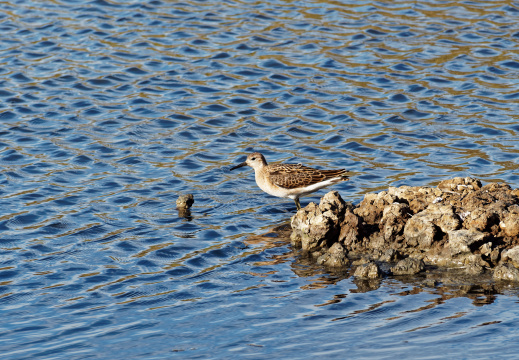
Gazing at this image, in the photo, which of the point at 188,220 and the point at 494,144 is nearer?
the point at 188,220

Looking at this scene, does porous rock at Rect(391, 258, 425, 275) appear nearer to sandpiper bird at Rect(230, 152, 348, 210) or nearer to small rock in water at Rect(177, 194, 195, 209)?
sandpiper bird at Rect(230, 152, 348, 210)

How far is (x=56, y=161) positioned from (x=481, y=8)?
48.8 feet

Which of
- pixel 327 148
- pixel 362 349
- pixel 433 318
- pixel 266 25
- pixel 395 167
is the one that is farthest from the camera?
pixel 266 25

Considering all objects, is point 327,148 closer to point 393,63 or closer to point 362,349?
point 393,63

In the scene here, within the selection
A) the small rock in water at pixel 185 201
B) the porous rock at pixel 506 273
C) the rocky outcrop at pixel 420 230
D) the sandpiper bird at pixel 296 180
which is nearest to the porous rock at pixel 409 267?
the rocky outcrop at pixel 420 230

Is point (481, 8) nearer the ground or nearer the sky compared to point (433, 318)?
nearer the sky

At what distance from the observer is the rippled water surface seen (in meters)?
10.3

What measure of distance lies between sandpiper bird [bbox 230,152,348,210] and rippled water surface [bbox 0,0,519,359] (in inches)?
19.8

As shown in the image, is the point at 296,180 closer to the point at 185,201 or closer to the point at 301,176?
the point at 301,176

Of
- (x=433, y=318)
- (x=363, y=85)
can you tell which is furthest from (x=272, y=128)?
(x=433, y=318)

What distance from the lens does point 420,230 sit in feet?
39.4

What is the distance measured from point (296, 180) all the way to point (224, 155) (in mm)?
3144

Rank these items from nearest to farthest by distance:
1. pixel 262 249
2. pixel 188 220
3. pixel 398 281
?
1. pixel 398 281
2. pixel 262 249
3. pixel 188 220

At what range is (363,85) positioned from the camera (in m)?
20.9
